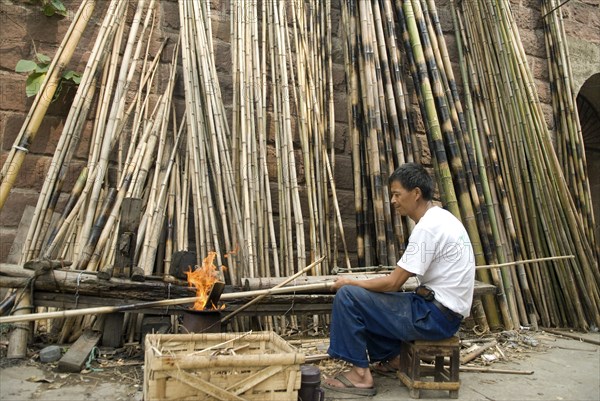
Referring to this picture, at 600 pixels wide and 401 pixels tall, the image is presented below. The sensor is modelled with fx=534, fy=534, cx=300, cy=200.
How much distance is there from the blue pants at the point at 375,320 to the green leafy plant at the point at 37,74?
2.60m

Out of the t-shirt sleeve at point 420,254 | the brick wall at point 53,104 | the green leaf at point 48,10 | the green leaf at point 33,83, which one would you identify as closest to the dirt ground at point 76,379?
the brick wall at point 53,104

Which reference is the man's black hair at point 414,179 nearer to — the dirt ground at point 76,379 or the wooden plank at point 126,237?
the wooden plank at point 126,237

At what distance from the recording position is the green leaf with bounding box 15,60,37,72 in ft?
12.6

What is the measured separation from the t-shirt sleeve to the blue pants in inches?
8.5

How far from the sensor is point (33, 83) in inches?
151

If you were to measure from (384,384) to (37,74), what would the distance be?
125 inches

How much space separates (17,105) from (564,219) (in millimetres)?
4423

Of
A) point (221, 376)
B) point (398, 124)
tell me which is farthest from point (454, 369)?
point (398, 124)

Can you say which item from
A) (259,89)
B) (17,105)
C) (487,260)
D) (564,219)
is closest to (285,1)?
(259,89)

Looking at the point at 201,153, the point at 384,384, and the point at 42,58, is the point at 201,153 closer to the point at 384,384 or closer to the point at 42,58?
the point at 42,58

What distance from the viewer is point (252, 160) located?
153 inches

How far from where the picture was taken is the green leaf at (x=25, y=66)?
3852 mm

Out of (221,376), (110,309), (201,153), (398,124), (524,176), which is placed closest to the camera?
(221,376)

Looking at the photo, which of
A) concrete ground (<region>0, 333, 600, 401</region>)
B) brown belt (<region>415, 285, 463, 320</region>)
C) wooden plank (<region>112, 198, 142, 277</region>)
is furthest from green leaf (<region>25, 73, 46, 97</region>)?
brown belt (<region>415, 285, 463, 320</region>)
